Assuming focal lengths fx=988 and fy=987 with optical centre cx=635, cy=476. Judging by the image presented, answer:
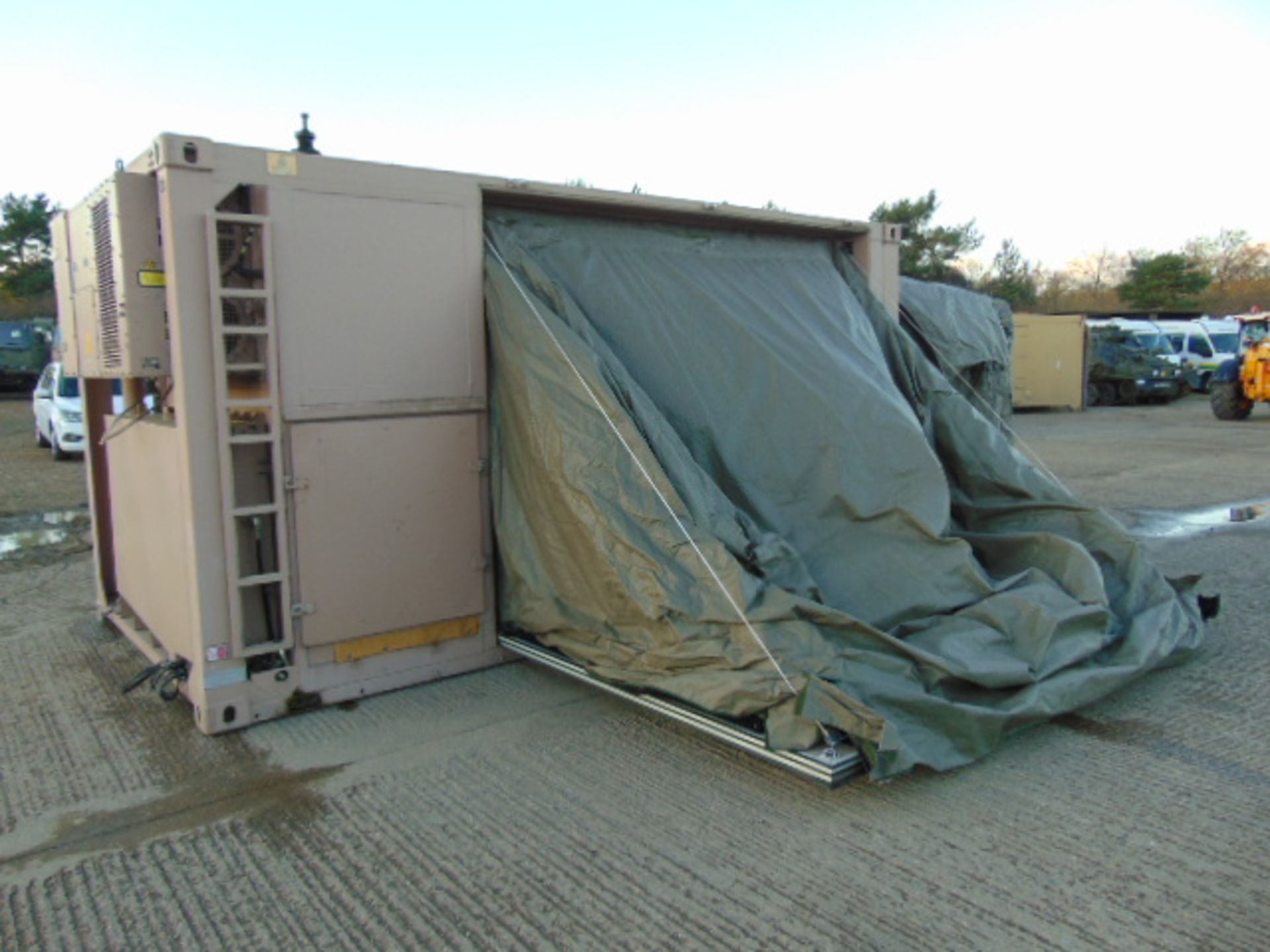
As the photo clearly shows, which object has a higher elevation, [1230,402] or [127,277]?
[127,277]

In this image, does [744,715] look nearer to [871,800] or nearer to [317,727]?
[871,800]

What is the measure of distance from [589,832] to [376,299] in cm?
234

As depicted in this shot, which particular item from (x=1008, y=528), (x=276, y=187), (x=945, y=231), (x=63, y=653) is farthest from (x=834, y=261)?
(x=945, y=231)

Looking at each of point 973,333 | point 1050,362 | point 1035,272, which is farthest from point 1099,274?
point 973,333

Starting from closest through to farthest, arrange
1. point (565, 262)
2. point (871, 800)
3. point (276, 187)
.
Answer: point (871, 800), point (276, 187), point (565, 262)

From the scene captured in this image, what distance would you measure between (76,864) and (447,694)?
1622mm

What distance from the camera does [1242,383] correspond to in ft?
59.1

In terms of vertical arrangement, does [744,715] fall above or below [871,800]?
above

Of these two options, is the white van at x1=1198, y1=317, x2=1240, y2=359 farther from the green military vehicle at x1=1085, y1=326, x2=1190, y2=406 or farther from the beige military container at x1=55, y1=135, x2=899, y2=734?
the beige military container at x1=55, y1=135, x2=899, y2=734

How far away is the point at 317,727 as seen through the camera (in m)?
4.02

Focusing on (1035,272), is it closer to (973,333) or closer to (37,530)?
(973,333)

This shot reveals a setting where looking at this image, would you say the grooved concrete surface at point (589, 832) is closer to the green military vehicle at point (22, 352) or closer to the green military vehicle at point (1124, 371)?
the green military vehicle at point (1124, 371)

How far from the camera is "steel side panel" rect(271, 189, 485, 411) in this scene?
13.0 ft

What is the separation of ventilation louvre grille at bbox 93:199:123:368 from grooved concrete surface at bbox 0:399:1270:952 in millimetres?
Answer: 1556
